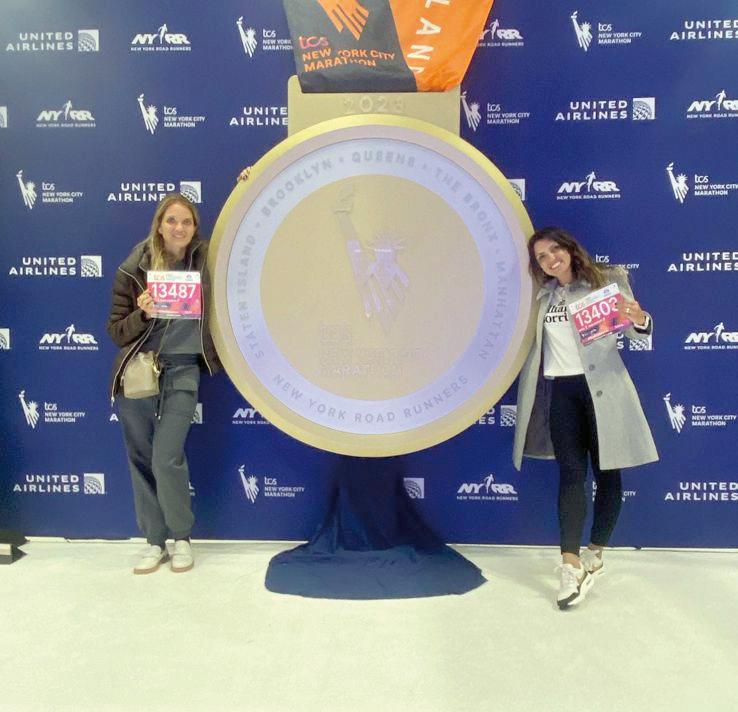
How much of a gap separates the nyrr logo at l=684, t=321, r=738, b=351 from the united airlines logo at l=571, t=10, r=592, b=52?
52.2 inches

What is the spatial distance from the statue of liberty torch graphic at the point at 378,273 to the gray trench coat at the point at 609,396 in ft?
1.81

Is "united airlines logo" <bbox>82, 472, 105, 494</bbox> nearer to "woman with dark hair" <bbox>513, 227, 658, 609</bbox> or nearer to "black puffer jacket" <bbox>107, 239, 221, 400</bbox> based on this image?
"black puffer jacket" <bbox>107, 239, 221, 400</bbox>

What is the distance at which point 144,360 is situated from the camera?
2383mm

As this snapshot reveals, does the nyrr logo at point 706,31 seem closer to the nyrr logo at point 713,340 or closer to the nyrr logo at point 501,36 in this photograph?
the nyrr logo at point 501,36

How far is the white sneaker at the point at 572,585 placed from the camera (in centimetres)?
219

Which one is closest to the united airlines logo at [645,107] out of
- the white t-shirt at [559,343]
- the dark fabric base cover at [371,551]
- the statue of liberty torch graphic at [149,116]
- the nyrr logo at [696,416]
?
the white t-shirt at [559,343]

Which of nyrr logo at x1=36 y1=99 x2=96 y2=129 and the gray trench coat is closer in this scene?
the gray trench coat

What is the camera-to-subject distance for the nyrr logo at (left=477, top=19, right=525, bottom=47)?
2586 millimetres

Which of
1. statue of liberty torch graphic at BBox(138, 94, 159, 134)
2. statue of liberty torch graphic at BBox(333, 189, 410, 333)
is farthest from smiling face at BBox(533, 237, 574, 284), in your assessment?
statue of liberty torch graphic at BBox(138, 94, 159, 134)

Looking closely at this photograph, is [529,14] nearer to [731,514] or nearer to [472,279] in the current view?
[472,279]

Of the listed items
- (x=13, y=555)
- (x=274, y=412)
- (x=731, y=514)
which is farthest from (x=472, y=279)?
(x=13, y=555)

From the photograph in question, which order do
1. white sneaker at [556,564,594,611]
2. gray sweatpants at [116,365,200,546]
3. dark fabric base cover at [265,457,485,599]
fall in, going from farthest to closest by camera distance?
gray sweatpants at [116,365,200,546], dark fabric base cover at [265,457,485,599], white sneaker at [556,564,594,611]

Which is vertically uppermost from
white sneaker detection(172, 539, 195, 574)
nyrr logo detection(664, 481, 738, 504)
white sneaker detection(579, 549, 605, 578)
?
nyrr logo detection(664, 481, 738, 504)

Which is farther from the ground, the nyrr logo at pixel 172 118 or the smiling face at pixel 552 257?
the nyrr logo at pixel 172 118
